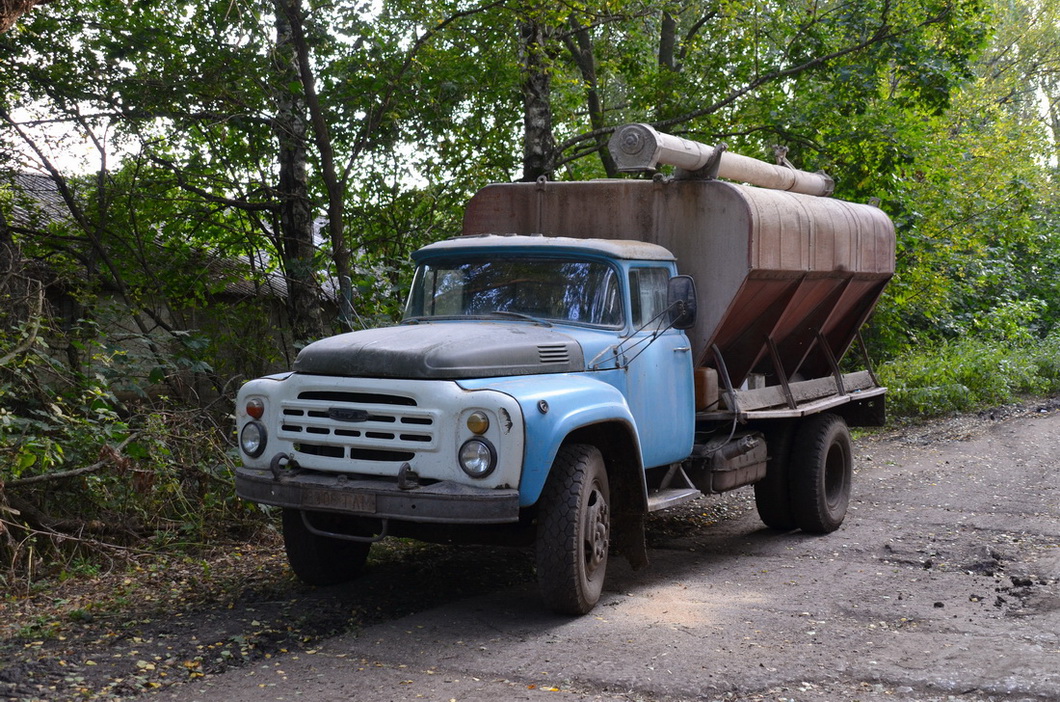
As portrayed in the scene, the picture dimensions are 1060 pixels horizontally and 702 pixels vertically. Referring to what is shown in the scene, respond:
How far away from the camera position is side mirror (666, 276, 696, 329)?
717 cm

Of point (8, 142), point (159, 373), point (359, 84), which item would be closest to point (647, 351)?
point (159, 373)

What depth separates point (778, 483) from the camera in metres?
9.21

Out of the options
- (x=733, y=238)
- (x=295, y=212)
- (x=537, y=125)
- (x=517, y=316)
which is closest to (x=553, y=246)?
(x=517, y=316)

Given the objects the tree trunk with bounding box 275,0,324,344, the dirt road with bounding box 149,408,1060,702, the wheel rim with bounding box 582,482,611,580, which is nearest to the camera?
the dirt road with bounding box 149,408,1060,702

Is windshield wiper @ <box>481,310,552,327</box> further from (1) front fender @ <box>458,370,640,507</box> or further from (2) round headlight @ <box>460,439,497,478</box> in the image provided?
(2) round headlight @ <box>460,439,497,478</box>

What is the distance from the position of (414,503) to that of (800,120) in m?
10.7

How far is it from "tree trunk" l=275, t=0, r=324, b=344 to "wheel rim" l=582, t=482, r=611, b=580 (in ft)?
17.6

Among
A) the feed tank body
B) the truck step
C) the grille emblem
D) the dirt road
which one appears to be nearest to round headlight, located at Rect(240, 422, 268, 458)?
the grille emblem

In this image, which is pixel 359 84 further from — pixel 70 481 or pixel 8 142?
pixel 70 481

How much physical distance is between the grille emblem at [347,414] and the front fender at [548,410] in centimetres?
58

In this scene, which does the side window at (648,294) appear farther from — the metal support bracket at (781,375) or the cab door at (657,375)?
the metal support bracket at (781,375)

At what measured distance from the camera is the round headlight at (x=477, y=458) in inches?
223

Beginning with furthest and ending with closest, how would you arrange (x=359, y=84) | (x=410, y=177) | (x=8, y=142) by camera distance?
(x=410, y=177)
(x=359, y=84)
(x=8, y=142)

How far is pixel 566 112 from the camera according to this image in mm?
17547
